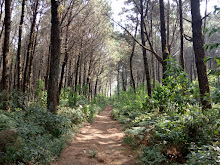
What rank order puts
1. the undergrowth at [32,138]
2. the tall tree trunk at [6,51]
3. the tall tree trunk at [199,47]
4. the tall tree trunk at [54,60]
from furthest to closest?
the tall tree trunk at [54,60], the tall tree trunk at [6,51], the tall tree trunk at [199,47], the undergrowth at [32,138]

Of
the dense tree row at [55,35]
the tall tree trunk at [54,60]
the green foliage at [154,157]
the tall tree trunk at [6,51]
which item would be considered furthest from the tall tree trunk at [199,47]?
the tall tree trunk at [6,51]

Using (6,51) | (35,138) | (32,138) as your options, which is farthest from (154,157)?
(6,51)

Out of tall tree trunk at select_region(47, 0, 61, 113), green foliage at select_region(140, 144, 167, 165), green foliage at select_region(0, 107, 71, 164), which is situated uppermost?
tall tree trunk at select_region(47, 0, 61, 113)

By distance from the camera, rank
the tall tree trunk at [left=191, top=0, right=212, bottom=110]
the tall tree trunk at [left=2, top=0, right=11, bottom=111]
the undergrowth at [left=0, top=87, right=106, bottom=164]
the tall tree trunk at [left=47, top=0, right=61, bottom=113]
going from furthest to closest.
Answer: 1. the tall tree trunk at [left=47, top=0, right=61, bottom=113]
2. the tall tree trunk at [left=2, top=0, right=11, bottom=111]
3. the tall tree trunk at [left=191, top=0, right=212, bottom=110]
4. the undergrowth at [left=0, top=87, right=106, bottom=164]

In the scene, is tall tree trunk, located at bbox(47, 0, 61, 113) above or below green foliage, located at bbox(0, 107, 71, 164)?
above

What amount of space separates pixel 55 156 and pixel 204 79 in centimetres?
524

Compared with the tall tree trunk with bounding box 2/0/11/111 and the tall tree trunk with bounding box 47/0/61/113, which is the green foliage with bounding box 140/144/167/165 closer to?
the tall tree trunk with bounding box 47/0/61/113

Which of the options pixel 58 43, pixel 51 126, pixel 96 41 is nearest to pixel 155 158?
pixel 51 126

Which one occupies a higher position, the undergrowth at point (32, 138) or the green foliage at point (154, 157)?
the undergrowth at point (32, 138)

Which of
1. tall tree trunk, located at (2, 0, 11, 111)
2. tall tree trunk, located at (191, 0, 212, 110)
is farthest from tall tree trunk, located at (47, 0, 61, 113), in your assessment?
tall tree trunk, located at (191, 0, 212, 110)

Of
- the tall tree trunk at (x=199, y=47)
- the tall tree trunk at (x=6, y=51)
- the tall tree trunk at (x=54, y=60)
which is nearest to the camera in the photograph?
the tall tree trunk at (x=199, y=47)

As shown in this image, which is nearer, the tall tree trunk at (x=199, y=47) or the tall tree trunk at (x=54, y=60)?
the tall tree trunk at (x=199, y=47)

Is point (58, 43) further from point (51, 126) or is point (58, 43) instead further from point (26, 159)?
point (26, 159)

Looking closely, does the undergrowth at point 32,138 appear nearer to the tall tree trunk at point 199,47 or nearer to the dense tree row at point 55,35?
the dense tree row at point 55,35
